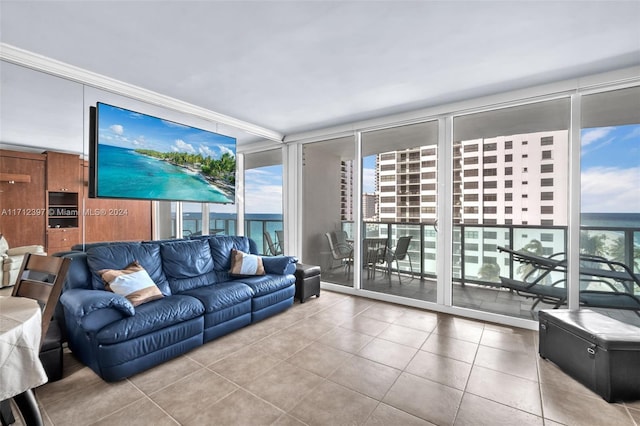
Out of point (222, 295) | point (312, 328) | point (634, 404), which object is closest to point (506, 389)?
point (634, 404)

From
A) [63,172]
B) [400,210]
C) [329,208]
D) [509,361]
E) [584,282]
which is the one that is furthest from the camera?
[329,208]

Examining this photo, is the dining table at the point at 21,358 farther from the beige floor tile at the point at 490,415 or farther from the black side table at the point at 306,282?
the black side table at the point at 306,282

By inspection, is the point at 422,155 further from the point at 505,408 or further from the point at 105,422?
the point at 105,422

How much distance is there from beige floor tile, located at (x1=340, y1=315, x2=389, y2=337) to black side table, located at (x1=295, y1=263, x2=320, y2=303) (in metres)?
0.91

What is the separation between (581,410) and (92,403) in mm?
3220

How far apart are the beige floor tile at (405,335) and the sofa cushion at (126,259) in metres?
2.37

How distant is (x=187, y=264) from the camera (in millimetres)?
3363

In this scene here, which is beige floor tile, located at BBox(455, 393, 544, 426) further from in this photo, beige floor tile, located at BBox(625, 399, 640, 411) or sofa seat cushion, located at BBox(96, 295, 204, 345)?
sofa seat cushion, located at BBox(96, 295, 204, 345)

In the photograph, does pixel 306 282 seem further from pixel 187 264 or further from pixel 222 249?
pixel 187 264

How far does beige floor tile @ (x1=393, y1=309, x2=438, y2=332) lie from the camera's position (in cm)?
328

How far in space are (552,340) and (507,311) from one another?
1038 millimetres

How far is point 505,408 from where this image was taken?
6.26 ft

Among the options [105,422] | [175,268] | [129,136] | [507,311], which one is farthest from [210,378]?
[507,311]

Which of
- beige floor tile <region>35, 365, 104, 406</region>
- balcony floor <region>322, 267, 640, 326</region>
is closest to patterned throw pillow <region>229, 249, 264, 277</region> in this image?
balcony floor <region>322, 267, 640, 326</region>
